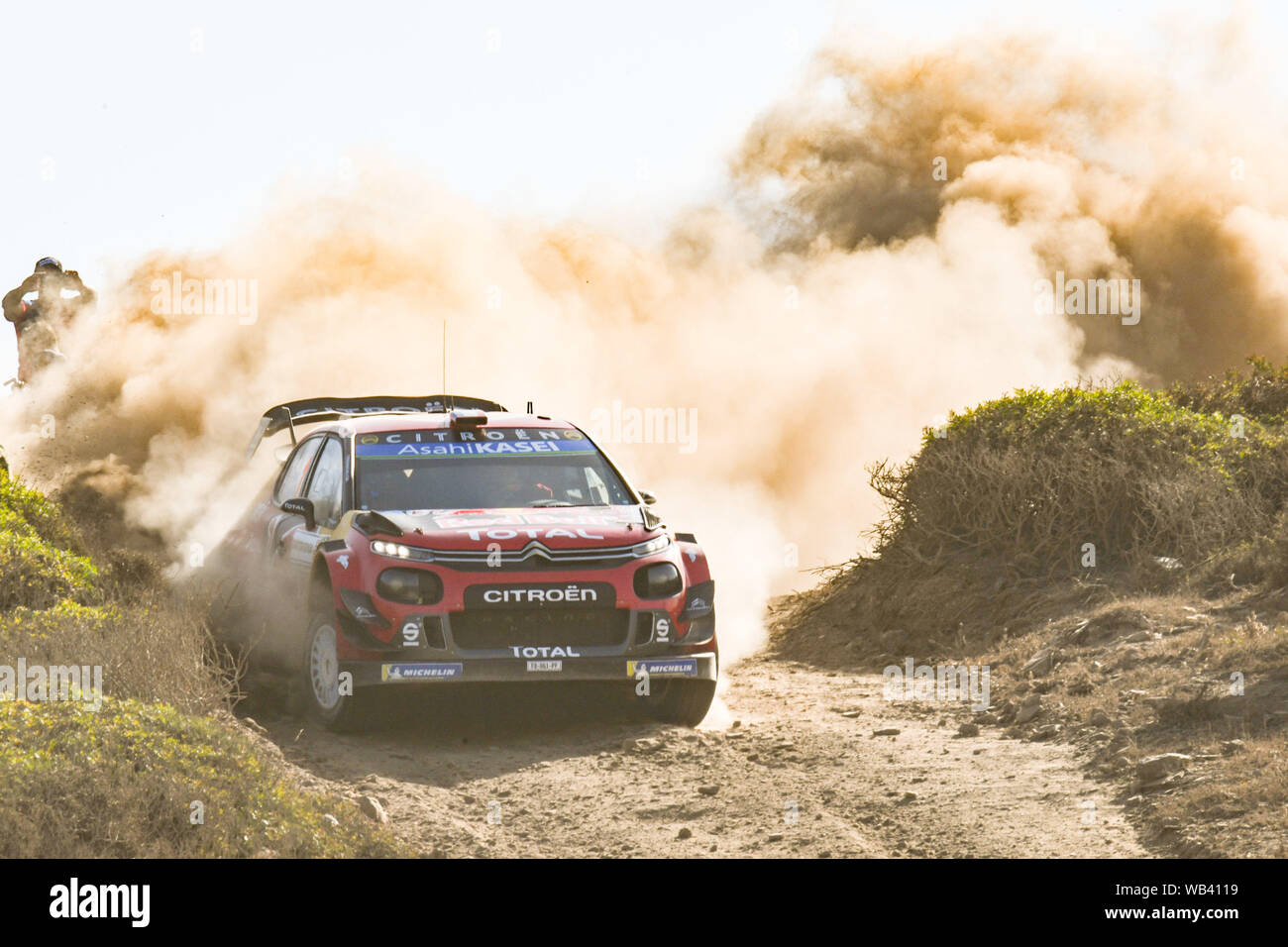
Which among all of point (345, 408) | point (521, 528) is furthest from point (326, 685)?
point (345, 408)

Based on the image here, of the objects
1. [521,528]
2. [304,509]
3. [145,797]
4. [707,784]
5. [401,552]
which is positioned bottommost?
[707,784]

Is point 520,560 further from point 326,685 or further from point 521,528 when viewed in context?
point 326,685

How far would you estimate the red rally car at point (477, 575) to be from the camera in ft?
26.6

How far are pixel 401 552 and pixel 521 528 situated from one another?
665 millimetres

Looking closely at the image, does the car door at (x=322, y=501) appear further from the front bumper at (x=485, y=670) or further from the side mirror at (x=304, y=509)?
the front bumper at (x=485, y=670)

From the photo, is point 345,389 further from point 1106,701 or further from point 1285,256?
point 1285,256

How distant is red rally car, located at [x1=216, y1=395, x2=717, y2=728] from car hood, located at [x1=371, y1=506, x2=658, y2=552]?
0.04 feet

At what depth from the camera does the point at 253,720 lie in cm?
834

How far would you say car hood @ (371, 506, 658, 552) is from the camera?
27.0ft

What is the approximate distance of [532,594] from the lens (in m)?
8.16

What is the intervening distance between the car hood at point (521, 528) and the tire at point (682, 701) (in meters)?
0.88

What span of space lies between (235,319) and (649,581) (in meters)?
14.6

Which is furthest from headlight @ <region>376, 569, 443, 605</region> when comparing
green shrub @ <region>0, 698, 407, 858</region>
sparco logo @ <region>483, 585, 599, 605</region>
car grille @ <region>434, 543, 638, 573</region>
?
green shrub @ <region>0, 698, 407, 858</region>

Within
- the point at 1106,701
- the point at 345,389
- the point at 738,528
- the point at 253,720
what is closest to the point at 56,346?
the point at 345,389
